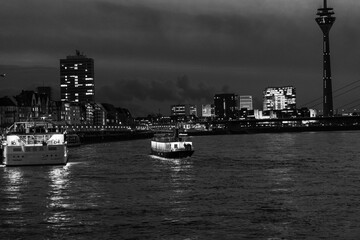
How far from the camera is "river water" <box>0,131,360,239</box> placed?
25.8 m

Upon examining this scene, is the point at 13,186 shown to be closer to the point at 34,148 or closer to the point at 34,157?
the point at 34,157

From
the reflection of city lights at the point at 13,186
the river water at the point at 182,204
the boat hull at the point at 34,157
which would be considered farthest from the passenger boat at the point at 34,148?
the river water at the point at 182,204

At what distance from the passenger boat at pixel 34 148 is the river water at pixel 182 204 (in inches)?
172

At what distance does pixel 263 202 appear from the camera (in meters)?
33.1

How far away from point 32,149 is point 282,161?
76.4ft

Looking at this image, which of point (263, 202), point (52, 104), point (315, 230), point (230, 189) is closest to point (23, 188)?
point (230, 189)

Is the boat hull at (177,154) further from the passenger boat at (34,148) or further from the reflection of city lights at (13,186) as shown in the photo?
the reflection of city lights at (13,186)

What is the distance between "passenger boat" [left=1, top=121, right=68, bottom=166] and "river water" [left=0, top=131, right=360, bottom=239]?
4.36m

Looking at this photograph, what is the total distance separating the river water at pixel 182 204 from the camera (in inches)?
1017

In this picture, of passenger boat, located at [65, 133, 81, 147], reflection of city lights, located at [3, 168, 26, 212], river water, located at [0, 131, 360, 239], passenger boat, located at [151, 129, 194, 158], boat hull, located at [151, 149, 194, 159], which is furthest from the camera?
passenger boat, located at [65, 133, 81, 147]

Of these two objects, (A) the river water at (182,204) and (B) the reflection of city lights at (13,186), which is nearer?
(A) the river water at (182,204)

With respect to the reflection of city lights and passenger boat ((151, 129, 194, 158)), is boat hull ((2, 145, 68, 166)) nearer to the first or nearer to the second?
the reflection of city lights

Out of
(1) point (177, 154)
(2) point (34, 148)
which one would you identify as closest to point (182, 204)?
(2) point (34, 148)

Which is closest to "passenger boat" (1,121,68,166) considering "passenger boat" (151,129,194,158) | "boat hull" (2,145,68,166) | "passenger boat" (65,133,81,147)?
"boat hull" (2,145,68,166)
